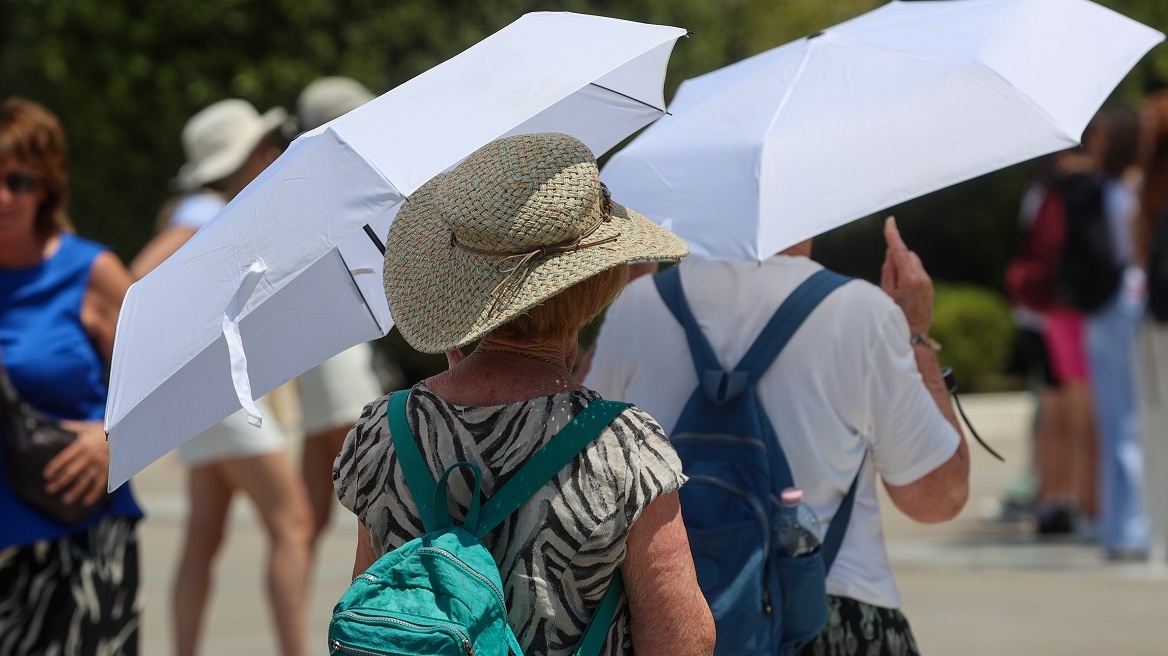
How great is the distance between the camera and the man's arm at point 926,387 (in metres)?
3.10

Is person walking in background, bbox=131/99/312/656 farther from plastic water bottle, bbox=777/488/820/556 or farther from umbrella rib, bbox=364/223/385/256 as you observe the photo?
plastic water bottle, bbox=777/488/820/556

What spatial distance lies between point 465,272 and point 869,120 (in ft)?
3.59

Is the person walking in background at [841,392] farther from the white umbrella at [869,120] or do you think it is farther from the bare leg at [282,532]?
the bare leg at [282,532]

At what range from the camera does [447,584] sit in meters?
2.16

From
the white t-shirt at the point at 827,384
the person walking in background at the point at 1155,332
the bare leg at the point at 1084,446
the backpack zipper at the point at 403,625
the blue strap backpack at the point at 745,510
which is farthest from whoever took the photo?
the bare leg at the point at 1084,446

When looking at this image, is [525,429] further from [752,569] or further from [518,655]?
[752,569]

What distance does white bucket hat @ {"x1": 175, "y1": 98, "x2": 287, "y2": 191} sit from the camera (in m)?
5.96

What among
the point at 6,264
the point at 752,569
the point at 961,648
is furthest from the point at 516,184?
the point at 961,648

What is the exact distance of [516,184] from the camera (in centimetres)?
232

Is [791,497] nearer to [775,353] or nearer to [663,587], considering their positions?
[775,353]

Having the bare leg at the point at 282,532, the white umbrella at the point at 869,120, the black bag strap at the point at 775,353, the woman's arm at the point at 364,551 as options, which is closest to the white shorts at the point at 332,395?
the bare leg at the point at 282,532

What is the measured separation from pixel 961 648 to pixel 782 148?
386 centimetres

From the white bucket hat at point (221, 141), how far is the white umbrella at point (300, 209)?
3305 millimetres

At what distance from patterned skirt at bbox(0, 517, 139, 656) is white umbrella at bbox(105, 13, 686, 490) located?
1.75m
